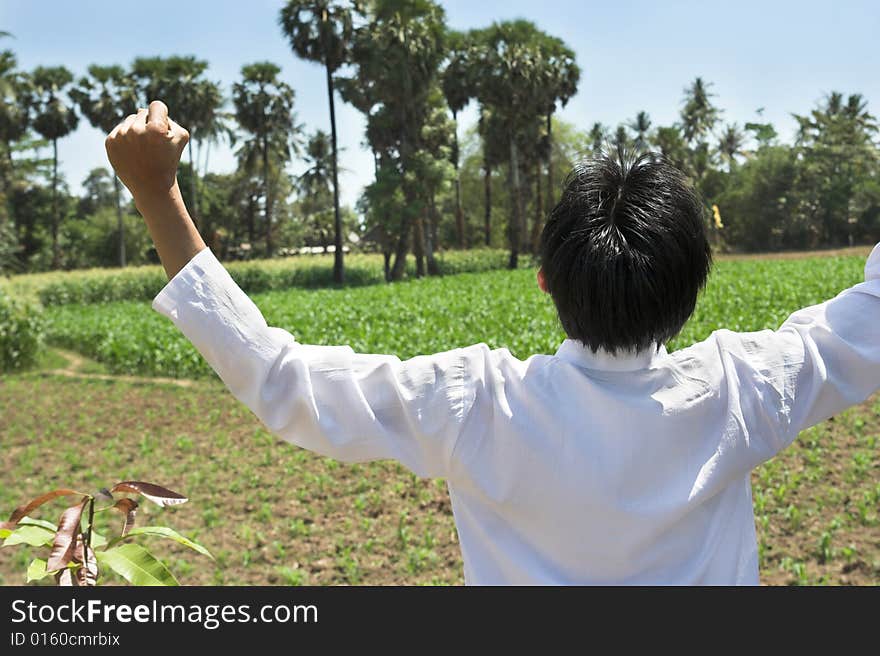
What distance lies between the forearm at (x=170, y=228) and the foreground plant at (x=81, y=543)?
0.32 metres

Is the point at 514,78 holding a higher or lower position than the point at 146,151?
higher

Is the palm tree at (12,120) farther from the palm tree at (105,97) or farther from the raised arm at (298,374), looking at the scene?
the raised arm at (298,374)

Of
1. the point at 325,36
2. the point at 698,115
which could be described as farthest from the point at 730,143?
the point at 325,36

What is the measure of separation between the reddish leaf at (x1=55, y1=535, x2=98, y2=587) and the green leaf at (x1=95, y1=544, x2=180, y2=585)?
0.08 feet

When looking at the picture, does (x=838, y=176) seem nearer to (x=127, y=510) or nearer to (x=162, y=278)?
(x=162, y=278)

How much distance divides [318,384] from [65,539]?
0.39 m

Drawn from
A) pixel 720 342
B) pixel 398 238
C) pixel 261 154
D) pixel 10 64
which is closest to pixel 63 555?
pixel 720 342

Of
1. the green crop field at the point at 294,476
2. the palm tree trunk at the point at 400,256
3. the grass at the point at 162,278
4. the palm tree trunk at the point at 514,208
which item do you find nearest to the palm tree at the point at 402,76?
the palm tree trunk at the point at 400,256

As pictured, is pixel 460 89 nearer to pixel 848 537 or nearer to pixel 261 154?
pixel 261 154

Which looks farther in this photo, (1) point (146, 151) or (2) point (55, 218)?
(2) point (55, 218)

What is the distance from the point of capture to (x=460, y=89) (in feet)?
135

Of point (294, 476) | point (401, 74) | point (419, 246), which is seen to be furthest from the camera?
point (419, 246)

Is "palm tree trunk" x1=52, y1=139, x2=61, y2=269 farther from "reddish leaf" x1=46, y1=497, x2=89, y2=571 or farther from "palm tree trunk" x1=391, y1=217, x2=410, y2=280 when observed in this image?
"reddish leaf" x1=46, y1=497, x2=89, y2=571

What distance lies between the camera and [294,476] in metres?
6.32
